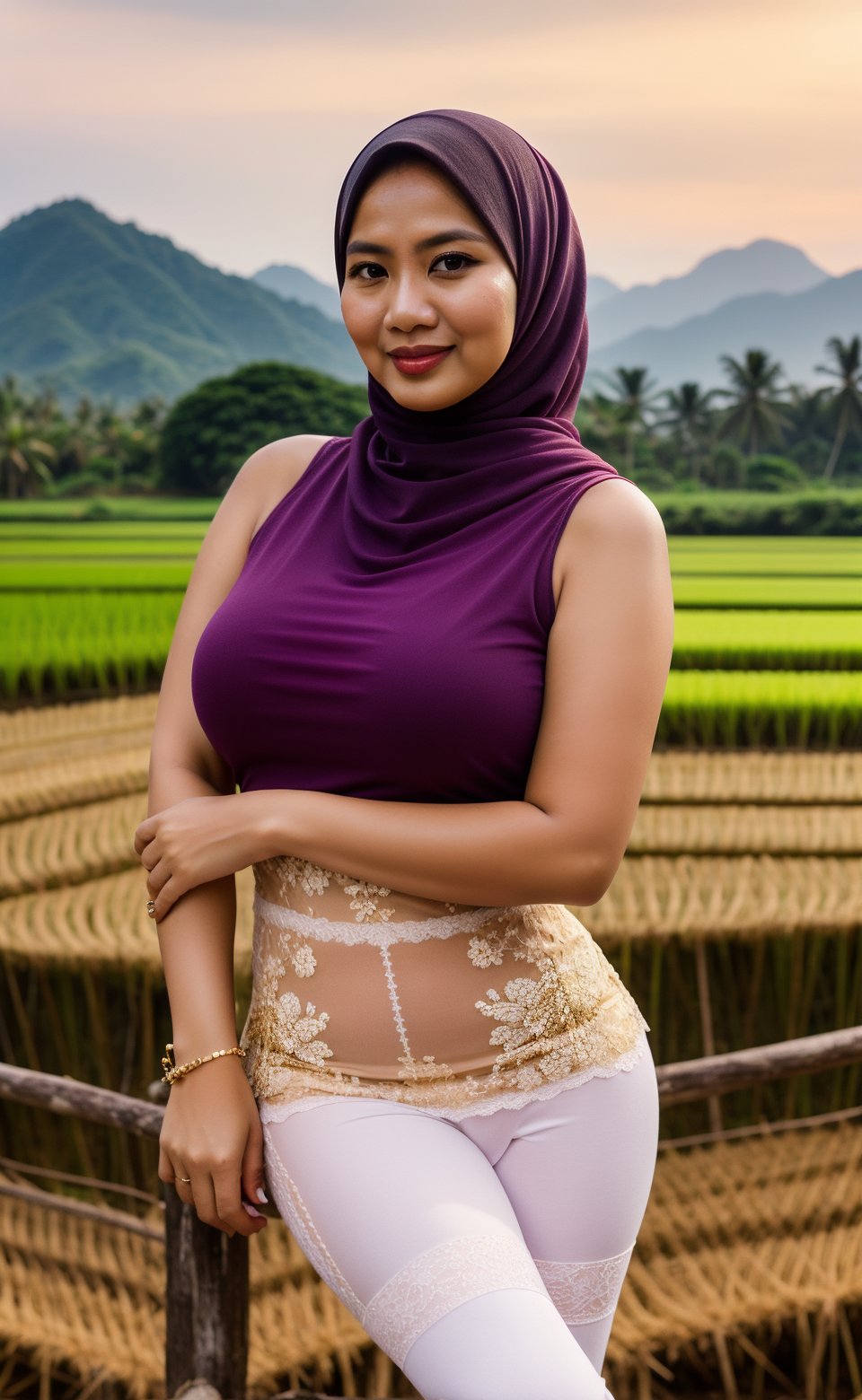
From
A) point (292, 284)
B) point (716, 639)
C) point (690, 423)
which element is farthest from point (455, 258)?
point (292, 284)

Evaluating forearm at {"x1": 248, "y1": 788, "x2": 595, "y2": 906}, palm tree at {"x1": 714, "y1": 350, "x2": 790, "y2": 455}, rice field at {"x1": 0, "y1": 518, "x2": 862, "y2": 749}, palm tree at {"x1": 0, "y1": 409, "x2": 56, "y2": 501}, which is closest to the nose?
forearm at {"x1": 248, "y1": 788, "x2": 595, "y2": 906}

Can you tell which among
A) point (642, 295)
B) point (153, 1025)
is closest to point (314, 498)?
point (153, 1025)

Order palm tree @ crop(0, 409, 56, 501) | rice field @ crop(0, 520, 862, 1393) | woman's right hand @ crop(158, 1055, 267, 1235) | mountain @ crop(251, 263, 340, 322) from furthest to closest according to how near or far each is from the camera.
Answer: mountain @ crop(251, 263, 340, 322)
palm tree @ crop(0, 409, 56, 501)
rice field @ crop(0, 520, 862, 1393)
woman's right hand @ crop(158, 1055, 267, 1235)

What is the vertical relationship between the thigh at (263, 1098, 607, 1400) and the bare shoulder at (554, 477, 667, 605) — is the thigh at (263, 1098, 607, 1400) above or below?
below

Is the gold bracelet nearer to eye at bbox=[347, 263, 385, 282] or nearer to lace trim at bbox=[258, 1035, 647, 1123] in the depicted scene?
lace trim at bbox=[258, 1035, 647, 1123]

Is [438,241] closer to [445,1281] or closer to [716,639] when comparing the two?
[445,1281]
